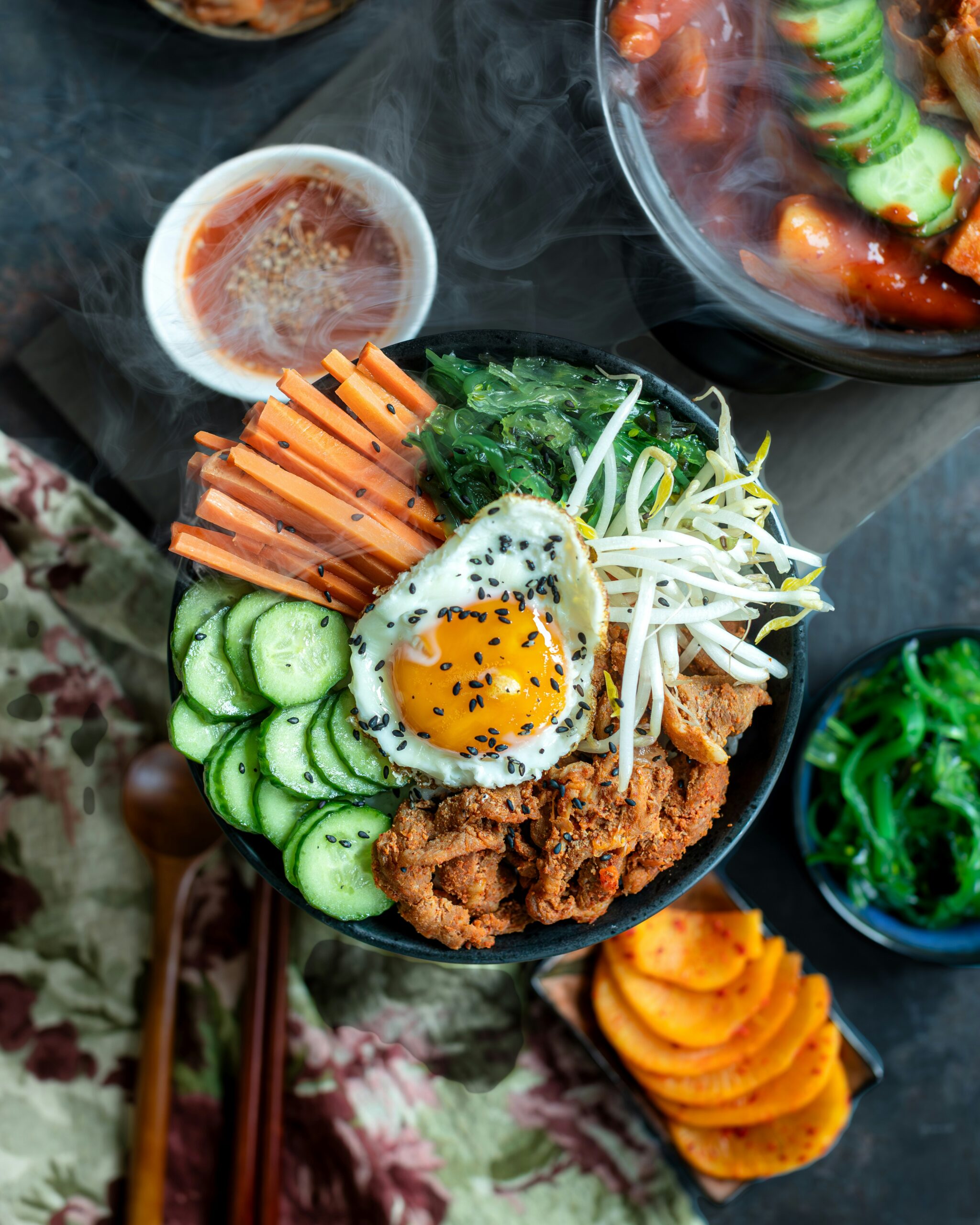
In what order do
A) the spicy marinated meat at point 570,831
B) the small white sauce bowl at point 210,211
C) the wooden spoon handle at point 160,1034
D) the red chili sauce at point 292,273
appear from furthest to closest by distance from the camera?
the wooden spoon handle at point 160,1034 → the red chili sauce at point 292,273 → the small white sauce bowl at point 210,211 → the spicy marinated meat at point 570,831

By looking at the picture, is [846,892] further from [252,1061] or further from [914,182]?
[914,182]

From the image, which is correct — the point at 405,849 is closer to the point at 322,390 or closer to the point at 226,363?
the point at 322,390

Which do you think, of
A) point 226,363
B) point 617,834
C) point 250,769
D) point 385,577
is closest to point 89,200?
point 226,363

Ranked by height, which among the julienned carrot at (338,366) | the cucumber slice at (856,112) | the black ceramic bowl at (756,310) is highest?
the cucumber slice at (856,112)

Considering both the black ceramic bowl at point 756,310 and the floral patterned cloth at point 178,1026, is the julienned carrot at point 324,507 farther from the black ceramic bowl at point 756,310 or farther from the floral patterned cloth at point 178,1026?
the floral patterned cloth at point 178,1026

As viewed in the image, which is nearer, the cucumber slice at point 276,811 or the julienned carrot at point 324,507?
the julienned carrot at point 324,507

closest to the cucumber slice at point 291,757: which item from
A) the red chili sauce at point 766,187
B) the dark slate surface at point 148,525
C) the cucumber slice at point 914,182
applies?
the dark slate surface at point 148,525
